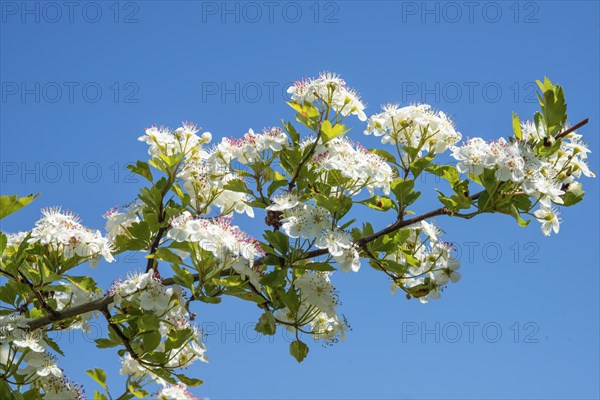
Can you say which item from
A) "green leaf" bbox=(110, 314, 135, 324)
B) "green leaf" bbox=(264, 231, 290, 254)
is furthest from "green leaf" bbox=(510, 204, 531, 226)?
"green leaf" bbox=(110, 314, 135, 324)

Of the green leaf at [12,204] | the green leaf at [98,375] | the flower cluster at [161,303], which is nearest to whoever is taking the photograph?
the green leaf at [12,204]

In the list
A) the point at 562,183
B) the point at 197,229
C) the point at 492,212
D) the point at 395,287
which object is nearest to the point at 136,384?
the point at 197,229

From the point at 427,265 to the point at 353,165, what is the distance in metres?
0.61

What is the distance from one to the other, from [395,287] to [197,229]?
957 millimetres

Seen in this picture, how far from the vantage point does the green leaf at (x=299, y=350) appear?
3473 mm

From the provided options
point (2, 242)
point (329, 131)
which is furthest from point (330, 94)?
point (2, 242)

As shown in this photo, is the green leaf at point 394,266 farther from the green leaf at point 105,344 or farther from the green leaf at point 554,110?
the green leaf at point 105,344

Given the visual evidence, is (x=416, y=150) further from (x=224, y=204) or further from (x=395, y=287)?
(x=224, y=204)

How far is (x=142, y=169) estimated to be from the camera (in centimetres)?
344

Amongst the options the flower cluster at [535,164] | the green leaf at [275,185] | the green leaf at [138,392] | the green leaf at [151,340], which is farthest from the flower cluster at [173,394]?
the flower cluster at [535,164]

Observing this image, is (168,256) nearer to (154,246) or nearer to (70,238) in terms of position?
(154,246)

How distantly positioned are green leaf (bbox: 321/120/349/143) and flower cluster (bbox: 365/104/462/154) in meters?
0.28

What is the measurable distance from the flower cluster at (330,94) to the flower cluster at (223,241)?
24.9 inches

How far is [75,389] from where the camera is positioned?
3.62 meters
